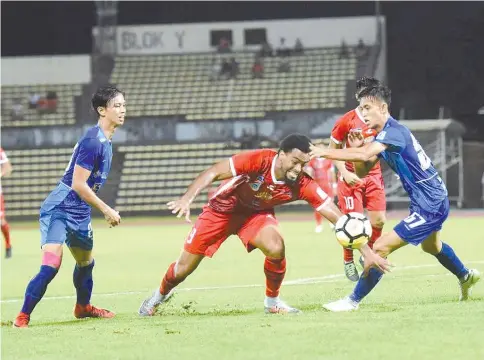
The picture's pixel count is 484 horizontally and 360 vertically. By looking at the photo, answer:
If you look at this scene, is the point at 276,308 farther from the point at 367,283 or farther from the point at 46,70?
the point at 46,70

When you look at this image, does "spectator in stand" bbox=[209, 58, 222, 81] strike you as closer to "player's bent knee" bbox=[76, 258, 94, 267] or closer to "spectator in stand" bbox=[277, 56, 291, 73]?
"spectator in stand" bbox=[277, 56, 291, 73]

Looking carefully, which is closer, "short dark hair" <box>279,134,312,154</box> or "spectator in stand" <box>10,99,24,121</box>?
"short dark hair" <box>279,134,312,154</box>

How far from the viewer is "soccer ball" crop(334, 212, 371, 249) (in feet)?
29.9

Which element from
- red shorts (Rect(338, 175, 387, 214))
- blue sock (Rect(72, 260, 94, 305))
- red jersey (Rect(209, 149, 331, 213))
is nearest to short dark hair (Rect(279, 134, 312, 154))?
red jersey (Rect(209, 149, 331, 213))

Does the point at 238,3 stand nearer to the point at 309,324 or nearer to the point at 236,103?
the point at 236,103

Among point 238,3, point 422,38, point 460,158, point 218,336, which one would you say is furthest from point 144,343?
point 238,3

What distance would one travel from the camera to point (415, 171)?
30.8 feet

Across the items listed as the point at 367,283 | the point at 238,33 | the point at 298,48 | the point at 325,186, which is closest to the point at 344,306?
the point at 367,283

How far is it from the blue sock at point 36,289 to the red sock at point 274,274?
188 cm

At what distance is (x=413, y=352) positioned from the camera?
22.0ft

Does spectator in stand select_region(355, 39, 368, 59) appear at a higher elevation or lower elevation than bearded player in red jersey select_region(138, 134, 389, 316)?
higher

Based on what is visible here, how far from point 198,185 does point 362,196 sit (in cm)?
474

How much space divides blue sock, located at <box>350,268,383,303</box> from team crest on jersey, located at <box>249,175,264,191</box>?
3.89 feet

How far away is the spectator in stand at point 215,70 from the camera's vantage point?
4151cm
